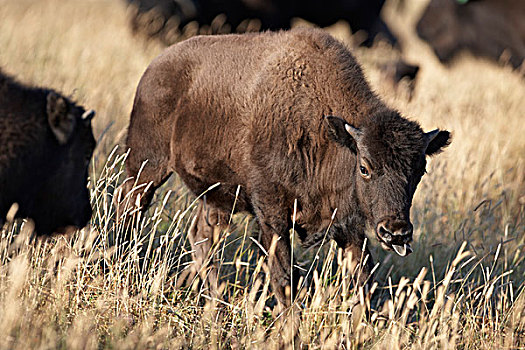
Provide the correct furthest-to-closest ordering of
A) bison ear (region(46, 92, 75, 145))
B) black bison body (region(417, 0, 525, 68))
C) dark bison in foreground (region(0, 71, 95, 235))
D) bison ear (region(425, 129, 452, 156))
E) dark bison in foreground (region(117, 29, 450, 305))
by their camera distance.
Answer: black bison body (region(417, 0, 525, 68))
bison ear (region(46, 92, 75, 145))
dark bison in foreground (region(0, 71, 95, 235))
bison ear (region(425, 129, 452, 156))
dark bison in foreground (region(117, 29, 450, 305))

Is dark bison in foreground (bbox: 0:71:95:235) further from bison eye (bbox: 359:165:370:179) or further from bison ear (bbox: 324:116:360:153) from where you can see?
bison eye (bbox: 359:165:370:179)

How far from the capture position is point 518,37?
18.3 m

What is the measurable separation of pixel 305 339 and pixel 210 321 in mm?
642

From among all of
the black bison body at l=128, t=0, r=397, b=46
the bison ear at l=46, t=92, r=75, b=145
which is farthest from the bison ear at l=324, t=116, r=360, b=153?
the black bison body at l=128, t=0, r=397, b=46

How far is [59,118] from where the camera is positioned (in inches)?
193

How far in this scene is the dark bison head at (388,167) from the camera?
4.18m

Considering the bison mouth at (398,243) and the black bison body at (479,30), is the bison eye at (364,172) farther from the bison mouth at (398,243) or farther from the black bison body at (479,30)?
the black bison body at (479,30)

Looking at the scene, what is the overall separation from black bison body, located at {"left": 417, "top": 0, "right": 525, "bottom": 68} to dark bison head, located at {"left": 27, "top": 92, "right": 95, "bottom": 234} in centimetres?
1456

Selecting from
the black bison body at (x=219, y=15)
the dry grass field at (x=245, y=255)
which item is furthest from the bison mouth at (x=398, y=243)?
the black bison body at (x=219, y=15)

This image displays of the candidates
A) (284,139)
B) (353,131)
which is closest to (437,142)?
(353,131)

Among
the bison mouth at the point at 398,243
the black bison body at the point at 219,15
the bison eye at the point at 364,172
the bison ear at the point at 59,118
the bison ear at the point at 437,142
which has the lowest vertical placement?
the black bison body at the point at 219,15

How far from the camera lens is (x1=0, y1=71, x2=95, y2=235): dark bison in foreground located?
4660 millimetres

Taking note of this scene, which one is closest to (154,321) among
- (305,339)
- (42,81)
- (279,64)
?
(305,339)

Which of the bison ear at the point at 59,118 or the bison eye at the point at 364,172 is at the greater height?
the bison eye at the point at 364,172
